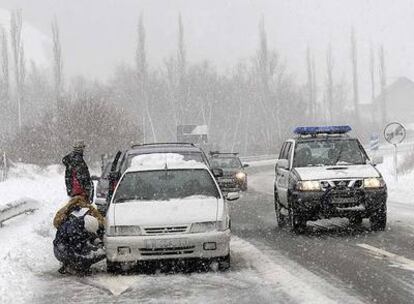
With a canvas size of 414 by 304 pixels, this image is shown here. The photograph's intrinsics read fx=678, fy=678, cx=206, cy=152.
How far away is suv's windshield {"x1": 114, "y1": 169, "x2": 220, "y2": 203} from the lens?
10.1 m

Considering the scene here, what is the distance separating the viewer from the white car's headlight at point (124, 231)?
9023 mm

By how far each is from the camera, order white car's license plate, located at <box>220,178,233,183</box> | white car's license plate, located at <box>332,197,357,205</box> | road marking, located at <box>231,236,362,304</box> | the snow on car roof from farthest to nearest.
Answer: white car's license plate, located at <box>220,178,233,183</box> → white car's license plate, located at <box>332,197,357,205</box> → the snow on car roof → road marking, located at <box>231,236,362,304</box>

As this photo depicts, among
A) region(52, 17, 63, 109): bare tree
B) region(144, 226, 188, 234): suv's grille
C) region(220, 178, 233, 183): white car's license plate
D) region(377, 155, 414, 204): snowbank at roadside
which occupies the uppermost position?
region(52, 17, 63, 109): bare tree

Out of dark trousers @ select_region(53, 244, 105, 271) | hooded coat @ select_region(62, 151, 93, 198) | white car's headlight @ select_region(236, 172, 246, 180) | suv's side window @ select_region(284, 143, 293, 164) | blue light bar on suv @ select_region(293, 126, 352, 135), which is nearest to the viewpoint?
dark trousers @ select_region(53, 244, 105, 271)

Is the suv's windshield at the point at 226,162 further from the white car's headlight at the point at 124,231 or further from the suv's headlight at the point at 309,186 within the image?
the white car's headlight at the point at 124,231

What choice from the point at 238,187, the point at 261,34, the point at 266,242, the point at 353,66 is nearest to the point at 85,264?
the point at 266,242

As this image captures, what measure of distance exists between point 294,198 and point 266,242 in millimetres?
1109

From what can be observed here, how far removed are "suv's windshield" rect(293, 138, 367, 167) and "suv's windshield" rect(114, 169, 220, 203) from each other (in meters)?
3.73

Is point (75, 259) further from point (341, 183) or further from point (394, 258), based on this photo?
point (341, 183)

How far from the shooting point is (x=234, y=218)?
56.2 feet

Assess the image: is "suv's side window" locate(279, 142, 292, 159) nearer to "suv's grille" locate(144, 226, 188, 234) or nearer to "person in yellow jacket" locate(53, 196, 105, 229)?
"person in yellow jacket" locate(53, 196, 105, 229)

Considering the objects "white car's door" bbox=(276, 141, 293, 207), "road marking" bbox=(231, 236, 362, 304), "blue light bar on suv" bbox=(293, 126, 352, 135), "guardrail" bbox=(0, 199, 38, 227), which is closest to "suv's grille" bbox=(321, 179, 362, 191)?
"white car's door" bbox=(276, 141, 293, 207)

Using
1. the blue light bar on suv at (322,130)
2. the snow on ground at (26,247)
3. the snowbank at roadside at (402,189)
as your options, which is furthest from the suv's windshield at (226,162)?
the blue light bar on suv at (322,130)

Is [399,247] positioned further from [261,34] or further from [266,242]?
[261,34]
